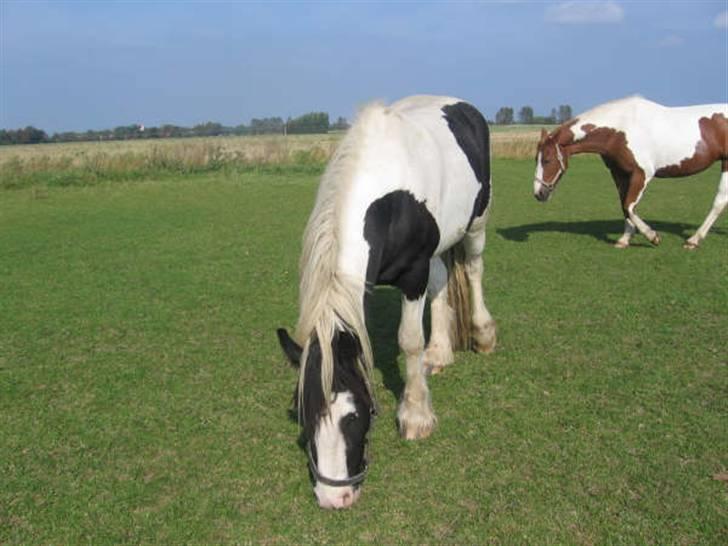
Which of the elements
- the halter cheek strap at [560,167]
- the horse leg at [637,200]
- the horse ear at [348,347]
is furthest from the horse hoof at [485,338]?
the halter cheek strap at [560,167]

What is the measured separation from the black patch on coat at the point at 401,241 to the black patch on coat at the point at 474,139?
1029mm

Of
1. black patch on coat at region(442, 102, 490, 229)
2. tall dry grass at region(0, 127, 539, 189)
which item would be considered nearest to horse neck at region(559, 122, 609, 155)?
black patch on coat at region(442, 102, 490, 229)

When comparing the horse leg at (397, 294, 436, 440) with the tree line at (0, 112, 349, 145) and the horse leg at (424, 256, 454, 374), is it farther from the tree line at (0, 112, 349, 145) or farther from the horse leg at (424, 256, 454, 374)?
the tree line at (0, 112, 349, 145)

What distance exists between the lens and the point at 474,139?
473 centimetres

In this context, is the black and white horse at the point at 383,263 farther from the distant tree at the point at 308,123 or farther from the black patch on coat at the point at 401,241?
the distant tree at the point at 308,123

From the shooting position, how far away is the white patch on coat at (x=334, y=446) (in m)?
2.75

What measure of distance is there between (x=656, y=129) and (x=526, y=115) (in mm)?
70469

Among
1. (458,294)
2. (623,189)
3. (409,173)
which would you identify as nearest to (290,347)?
(409,173)

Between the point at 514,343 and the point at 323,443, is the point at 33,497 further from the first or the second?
the point at 514,343

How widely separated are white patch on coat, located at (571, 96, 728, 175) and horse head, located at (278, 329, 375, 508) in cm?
747

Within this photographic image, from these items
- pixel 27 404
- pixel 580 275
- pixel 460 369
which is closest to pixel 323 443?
pixel 460 369

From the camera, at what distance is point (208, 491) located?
338cm

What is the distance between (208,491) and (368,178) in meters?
1.96

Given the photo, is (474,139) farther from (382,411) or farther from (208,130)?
(208,130)
